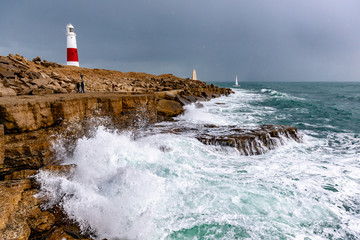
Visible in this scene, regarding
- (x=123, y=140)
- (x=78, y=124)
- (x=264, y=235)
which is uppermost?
(x=78, y=124)

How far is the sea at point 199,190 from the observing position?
3205 mm

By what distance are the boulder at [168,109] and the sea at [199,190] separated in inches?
132

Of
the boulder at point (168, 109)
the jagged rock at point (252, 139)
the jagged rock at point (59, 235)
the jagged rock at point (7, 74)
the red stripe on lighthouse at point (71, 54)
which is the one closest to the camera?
the jagged rock at point (59, 235)

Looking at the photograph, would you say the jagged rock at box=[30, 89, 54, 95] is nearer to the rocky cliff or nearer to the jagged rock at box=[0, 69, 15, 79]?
the rocky cliff

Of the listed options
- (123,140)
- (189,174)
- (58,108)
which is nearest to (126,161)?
(123,140)

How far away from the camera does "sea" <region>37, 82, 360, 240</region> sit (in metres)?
3.21

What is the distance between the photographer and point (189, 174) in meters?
4.78

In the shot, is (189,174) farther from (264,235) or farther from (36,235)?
(36,235)

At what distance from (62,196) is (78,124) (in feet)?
8.78

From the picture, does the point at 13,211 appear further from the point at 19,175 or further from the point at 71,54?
the point at 71,54

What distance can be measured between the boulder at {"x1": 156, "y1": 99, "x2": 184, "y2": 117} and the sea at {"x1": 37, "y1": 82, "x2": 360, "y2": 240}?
3.36 m

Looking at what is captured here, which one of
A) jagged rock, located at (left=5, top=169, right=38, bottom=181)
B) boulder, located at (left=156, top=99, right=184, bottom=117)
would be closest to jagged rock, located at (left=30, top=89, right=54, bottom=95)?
jagged rock, located at (left=5, top=169, right=38, bottom=181)

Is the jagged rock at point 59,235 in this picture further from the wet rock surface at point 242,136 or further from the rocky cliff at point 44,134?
the wet rock surface at point 242,136

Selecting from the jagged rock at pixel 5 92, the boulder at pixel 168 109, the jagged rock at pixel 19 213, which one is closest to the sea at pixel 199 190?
the jagged rock at pixel 19 213
